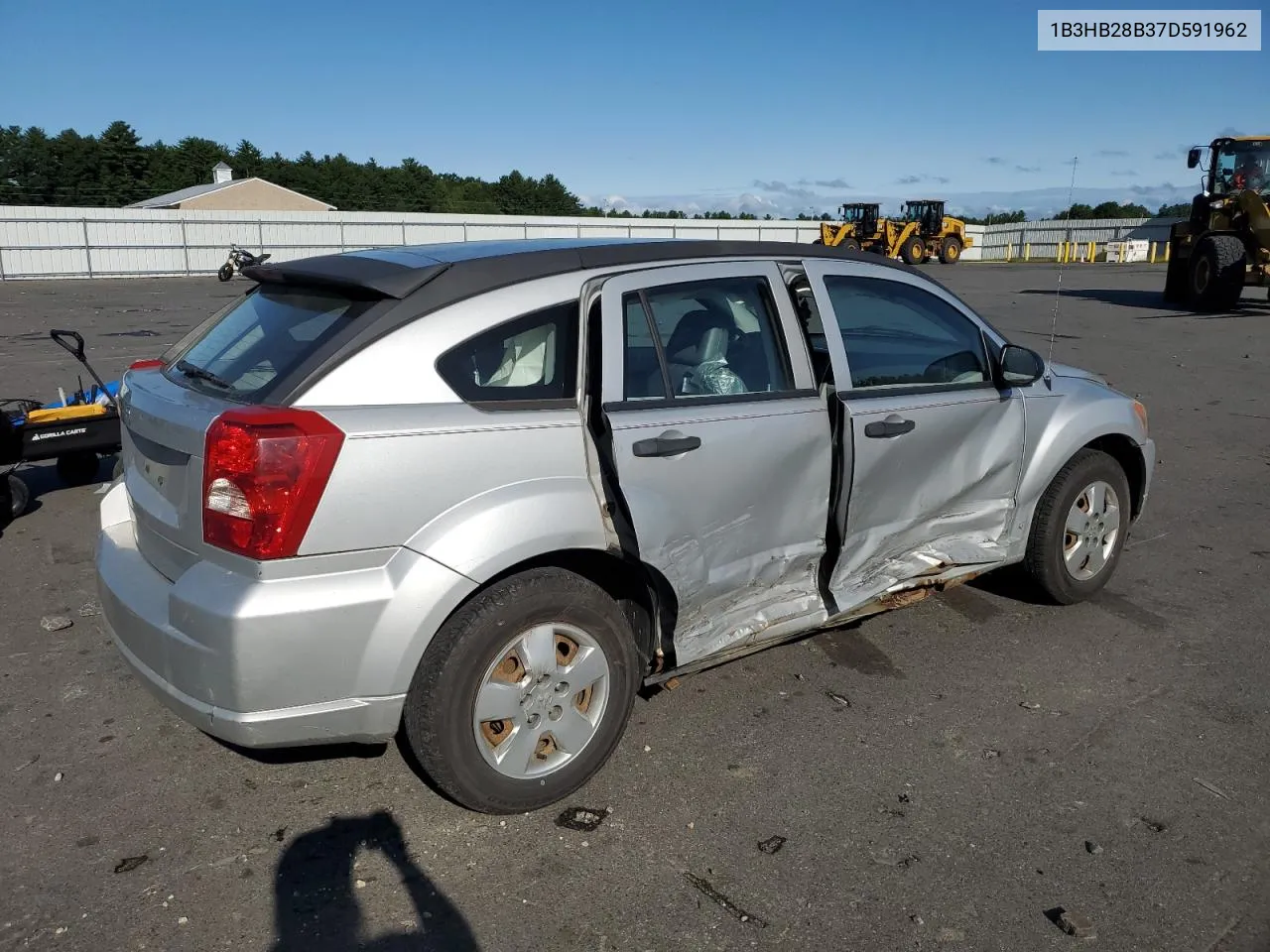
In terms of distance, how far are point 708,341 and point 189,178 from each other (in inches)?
2888

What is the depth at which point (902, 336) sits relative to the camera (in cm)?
430

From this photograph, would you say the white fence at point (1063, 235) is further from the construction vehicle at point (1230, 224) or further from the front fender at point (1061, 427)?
the front fender at point (1061, 427)

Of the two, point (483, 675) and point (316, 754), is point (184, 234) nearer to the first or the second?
point (316, 754)

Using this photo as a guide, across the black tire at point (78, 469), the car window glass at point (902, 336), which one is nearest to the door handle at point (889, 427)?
the car window glass at point (902, 336)

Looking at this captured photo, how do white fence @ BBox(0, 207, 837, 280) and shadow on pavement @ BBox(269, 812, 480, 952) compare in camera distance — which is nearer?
shadow on pavement @ BBox(269, 812, 480, 952)

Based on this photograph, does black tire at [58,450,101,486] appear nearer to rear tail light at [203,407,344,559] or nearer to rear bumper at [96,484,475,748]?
rear bumper at [96,484,475,748]

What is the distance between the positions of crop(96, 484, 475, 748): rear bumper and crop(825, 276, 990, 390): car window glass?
76.6 inches

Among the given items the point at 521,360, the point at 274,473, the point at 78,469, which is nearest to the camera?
the point at 274,473

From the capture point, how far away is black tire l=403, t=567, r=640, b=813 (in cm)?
297

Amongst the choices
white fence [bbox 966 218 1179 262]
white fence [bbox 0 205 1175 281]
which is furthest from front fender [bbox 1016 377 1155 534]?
white fence [bbox 966 218 1179 262]

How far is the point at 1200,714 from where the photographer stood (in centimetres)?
392

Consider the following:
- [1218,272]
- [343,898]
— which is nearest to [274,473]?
[343,898]

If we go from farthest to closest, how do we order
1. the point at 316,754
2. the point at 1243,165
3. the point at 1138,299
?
1. the point at 1138,299
2. the point at 1243,165
3. the point at 316,754

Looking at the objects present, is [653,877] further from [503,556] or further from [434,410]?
[434,410]
